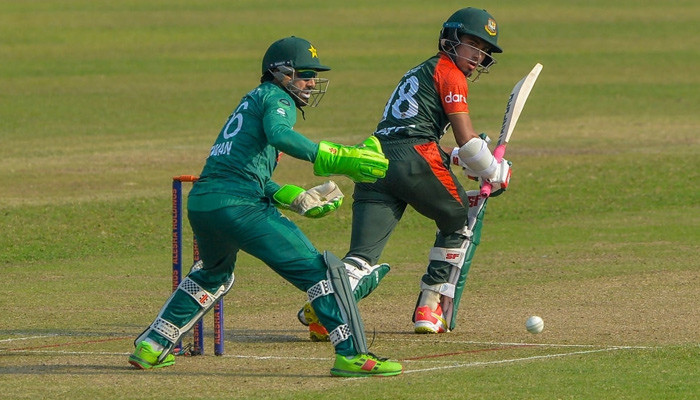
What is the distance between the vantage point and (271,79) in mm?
8656

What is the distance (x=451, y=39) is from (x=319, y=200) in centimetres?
210

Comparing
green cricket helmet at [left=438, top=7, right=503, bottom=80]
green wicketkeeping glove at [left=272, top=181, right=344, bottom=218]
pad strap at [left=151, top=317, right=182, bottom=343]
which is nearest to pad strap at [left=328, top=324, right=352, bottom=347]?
green wicketkeeping glove at [left=272, top=181, right=344, bottom=218]

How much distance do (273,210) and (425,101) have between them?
193 cm

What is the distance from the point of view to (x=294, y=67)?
27.9ft

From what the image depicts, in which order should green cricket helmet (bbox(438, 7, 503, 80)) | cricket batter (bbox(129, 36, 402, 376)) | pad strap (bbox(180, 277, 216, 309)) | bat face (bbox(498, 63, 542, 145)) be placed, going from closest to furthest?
1. cricket batter (bbox(129, 36, 402, 376))
2. pad strap (bbox(180, 277, 216, 309))
3. green cricket helmet (bbox(438, 7, 503, 80))
4. bat face (bbox(498, 63, 542, 145))

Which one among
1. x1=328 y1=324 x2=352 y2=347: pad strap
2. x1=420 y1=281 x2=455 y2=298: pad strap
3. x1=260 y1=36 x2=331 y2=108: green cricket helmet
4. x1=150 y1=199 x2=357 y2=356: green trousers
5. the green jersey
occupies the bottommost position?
x1=420 y1=281 x2=455 y2=298: pad strap

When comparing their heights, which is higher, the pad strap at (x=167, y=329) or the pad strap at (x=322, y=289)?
the pad strap at (x=322, y=289)

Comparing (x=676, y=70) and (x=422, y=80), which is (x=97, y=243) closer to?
(x=422, y=80)

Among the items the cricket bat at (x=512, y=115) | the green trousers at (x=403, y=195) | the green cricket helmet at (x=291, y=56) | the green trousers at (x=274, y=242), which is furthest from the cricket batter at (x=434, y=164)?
the green cricket helmet at (x=291, y=56)

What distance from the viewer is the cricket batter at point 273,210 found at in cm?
807

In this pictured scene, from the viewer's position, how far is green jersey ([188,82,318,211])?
8250 millimetres

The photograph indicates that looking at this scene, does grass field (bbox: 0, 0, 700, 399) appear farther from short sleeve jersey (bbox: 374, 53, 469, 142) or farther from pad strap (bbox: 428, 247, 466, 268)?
short sleeve jersey (bbox: 374, 53, 469, 142)

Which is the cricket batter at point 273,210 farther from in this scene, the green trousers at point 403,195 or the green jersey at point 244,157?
the green trousers at point 403,195

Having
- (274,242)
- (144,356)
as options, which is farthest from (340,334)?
(144,356)
